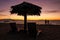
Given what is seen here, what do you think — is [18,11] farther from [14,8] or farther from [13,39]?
[13,39]

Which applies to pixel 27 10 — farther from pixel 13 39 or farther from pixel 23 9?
pixel 13 39

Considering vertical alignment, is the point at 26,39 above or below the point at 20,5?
below

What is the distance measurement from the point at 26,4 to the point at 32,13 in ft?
3.60

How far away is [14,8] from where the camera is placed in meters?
13.9

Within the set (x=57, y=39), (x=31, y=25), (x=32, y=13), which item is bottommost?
(x=57, y=39)

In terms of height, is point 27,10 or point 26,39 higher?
point 27,10

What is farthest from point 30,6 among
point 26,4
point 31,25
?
point 31,25

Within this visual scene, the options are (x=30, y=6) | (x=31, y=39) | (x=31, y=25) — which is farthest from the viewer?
(x=30, y=6)

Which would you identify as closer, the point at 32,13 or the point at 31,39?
the point at 31,39

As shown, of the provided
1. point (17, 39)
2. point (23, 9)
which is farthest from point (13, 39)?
point (23, 9)

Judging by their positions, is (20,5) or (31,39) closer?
(31,39)

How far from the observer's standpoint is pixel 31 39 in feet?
32.9

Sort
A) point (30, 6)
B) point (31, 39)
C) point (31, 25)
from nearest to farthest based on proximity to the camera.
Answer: point (31, 39)
point (31, 25)
point (30, 6)

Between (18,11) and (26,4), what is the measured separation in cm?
100
